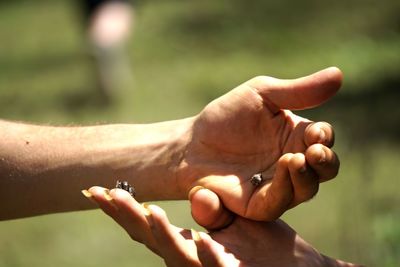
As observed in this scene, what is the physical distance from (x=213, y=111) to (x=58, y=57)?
623 centimetres

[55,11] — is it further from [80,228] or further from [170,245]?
[170,245]

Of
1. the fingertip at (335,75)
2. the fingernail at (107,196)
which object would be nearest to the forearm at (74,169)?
the fingernail at (107,196)

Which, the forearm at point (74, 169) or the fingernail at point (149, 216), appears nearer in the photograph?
the fingernail at point (149, 216)

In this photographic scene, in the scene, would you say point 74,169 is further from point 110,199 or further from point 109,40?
point 109,40

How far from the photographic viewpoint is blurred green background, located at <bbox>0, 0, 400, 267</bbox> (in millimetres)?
4949

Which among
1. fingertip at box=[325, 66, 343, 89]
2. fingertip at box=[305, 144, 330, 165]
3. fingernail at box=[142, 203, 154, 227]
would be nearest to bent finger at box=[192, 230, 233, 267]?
fingernail at box=[142, 203, 154, 227]

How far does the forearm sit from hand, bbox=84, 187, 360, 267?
0.99 feet

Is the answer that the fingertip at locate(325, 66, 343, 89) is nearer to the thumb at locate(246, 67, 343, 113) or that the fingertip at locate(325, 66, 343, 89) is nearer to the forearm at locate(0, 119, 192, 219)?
the thumb at locate(246, 67, 343, 113)

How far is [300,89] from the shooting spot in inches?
112

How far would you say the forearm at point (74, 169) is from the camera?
315 cm

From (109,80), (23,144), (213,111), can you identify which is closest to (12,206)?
(23,144)

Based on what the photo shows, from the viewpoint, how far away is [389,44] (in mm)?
7625

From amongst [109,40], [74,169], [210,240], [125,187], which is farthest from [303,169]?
[109,40]

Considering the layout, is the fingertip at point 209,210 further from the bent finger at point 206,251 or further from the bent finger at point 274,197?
the bent finger at point 206,251
